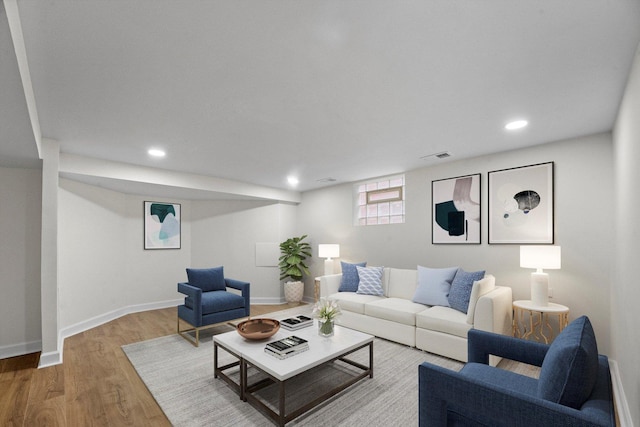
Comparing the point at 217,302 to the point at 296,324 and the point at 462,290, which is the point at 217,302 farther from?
the point at 462,290

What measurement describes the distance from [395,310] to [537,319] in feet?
5.25

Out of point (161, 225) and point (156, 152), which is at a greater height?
point (156, 152)

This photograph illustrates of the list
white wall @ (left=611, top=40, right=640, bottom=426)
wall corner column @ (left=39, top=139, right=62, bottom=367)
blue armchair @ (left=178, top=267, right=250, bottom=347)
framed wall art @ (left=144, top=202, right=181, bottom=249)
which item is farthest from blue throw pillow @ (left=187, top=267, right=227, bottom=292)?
white wall @ (left=611, top=40, right=640, bottom=426)

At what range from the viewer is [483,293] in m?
3.18

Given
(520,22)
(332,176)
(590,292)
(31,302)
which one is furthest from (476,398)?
(31,302)

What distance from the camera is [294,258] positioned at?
6141 millimetres

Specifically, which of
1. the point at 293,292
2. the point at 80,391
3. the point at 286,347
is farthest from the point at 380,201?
the point at 80,391

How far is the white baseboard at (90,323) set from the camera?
3141 mm

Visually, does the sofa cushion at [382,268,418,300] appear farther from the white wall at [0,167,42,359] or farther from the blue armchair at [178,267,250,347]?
the white wall at [0,167,42,359]

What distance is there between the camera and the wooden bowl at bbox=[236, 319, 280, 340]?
2.69 metres

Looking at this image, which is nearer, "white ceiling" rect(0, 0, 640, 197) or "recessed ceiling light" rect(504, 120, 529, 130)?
"white ceiling" rect(0, 0, 640, 197)

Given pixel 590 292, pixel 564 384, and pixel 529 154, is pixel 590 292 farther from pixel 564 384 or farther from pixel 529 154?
pixel 564 384

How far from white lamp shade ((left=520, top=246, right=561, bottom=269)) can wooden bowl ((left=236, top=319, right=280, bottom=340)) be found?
2.72m

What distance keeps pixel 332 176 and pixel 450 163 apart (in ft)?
6.19
